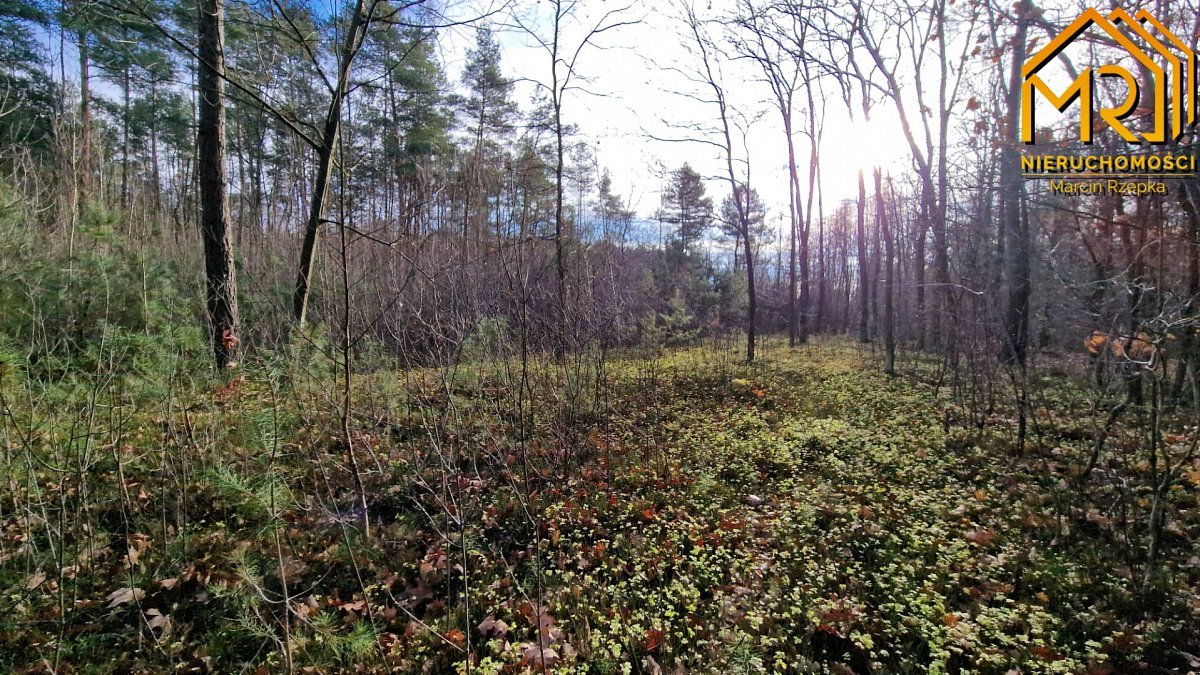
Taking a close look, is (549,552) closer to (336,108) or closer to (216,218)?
(336,108)

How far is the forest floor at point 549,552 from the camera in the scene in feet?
7.52

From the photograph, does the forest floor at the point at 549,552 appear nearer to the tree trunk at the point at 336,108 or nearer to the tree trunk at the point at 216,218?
the tree trunk at the point at 336,108

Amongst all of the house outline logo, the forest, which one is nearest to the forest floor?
the forest

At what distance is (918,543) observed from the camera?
3.29 metres

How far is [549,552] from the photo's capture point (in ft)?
10.8

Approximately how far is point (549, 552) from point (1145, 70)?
308 inches

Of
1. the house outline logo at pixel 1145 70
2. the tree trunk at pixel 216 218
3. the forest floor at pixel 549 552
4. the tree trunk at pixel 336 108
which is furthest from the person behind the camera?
the tree trunk at pixel 216 218

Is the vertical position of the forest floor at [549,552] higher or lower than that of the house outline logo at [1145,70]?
lower

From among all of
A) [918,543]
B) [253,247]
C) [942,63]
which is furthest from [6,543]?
[942,63]

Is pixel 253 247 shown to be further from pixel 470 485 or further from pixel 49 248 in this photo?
pixel 470 485

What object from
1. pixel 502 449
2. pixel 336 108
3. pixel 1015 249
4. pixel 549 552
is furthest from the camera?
pixel 1015 249

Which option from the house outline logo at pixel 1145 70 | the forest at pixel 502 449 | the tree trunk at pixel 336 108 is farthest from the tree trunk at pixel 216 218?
the house outline logo at pixel 1145 70

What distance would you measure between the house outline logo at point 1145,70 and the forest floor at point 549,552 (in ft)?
10.1

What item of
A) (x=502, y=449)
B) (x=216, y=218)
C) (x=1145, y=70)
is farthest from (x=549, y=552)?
(x=1145, y=70)
